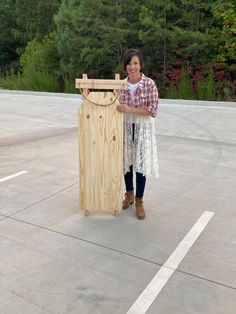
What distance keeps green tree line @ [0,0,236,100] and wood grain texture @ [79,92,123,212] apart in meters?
8.61

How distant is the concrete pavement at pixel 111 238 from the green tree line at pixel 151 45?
6795mm

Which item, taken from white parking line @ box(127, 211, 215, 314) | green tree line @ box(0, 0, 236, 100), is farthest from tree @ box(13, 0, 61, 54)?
white parking line @ box(127, 211, 215, 314)

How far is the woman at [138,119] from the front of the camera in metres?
3.66

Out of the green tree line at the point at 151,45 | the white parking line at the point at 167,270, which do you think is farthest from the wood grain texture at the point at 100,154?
the green tree line at the point at 151,45

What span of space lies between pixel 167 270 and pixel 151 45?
Result: 11.9 meters

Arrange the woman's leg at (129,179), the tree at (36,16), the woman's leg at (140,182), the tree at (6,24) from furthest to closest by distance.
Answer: the tree at (6,24), the tree at (36,16), the woman's leg at (129,179), the woman's leg at (140,182)

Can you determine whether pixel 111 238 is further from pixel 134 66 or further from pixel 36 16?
pixel 36 16

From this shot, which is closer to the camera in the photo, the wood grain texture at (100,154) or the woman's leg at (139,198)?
the wood grain texture at (100,154)

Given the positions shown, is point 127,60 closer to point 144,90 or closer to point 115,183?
point 144,90

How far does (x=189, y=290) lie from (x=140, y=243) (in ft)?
2.44

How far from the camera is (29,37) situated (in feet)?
74.6

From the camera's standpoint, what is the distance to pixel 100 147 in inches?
148

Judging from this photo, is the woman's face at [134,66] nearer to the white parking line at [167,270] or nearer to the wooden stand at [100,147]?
the wooden stand at [100,147]

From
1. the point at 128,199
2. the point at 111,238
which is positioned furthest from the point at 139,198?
the point at 111,238
